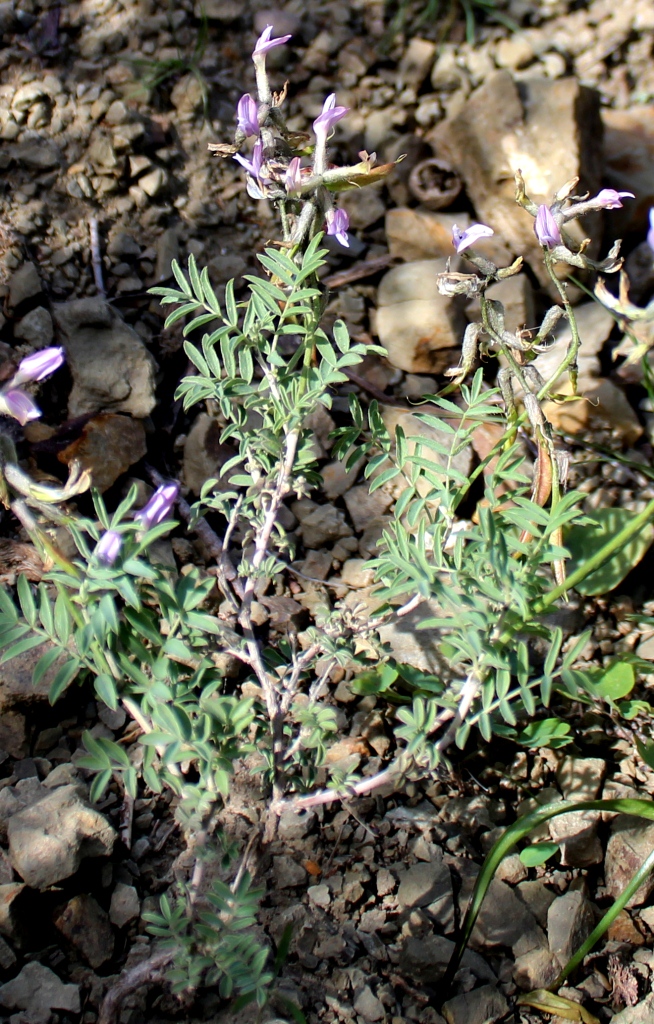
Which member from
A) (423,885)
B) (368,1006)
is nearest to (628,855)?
(423,885)

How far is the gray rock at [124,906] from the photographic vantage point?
1903mm

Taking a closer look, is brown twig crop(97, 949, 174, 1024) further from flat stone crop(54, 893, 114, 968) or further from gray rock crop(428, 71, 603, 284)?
gray rock crop(428, 71, 603, 284)

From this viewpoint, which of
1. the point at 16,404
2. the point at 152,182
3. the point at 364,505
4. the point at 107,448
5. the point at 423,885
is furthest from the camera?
the point at 152,182

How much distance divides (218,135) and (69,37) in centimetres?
66

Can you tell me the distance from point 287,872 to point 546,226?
1.53 metres

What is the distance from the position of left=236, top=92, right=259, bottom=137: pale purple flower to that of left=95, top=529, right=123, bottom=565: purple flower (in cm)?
82

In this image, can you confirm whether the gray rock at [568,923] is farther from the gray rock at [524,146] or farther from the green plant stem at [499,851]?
the gray rock at [524,146]

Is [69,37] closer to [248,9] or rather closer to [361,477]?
[248,9]

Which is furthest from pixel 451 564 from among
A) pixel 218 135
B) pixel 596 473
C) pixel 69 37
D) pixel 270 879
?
pixel 69 37

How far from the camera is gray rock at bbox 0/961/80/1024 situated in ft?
5.62

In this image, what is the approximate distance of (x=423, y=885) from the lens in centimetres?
202

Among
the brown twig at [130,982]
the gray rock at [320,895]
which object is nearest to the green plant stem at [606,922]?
the gray rock at [320,895]

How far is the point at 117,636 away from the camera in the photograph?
4.86 ft

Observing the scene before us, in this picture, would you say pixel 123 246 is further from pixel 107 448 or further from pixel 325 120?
pixel 325 120
